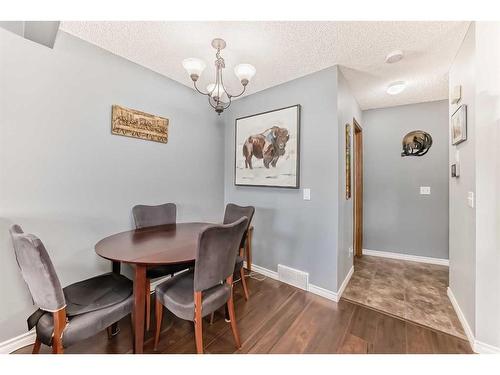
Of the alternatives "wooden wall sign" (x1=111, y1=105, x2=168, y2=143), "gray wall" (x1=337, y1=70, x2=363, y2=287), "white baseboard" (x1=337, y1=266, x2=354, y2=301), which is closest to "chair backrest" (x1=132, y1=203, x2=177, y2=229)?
"wooden wall sign" (x1=111, y1=105, x2=168, y2=143)

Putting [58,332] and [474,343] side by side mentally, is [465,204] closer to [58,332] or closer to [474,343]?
[474,343]

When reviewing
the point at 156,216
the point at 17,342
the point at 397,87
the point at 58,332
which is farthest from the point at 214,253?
the point at 397,87

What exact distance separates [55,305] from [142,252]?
0.44 m

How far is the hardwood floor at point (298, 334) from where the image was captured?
1425mm

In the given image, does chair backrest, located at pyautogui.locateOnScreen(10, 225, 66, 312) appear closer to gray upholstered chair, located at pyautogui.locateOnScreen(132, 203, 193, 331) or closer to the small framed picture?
gray upholstered chair, located at pyautogui.locateOnScreen(132, 203, 193, 331)

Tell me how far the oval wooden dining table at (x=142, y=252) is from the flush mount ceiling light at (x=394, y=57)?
2.22 meters

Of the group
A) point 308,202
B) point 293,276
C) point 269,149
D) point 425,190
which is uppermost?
point 269,149

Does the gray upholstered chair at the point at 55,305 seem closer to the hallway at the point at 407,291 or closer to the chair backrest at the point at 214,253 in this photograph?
the chair backrest at the point at 214,253

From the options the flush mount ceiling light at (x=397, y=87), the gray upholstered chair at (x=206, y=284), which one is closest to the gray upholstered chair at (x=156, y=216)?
the gray upholstered chair at (x=206, y=284)

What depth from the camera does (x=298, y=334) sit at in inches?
61.8

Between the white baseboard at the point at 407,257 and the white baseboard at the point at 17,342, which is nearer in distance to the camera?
the white baseboard at the point at 17,342

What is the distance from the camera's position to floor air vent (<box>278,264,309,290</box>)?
2241 mm

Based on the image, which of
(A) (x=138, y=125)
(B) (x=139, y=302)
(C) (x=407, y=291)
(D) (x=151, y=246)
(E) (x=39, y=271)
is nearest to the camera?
(E) (x=39, y=271)
